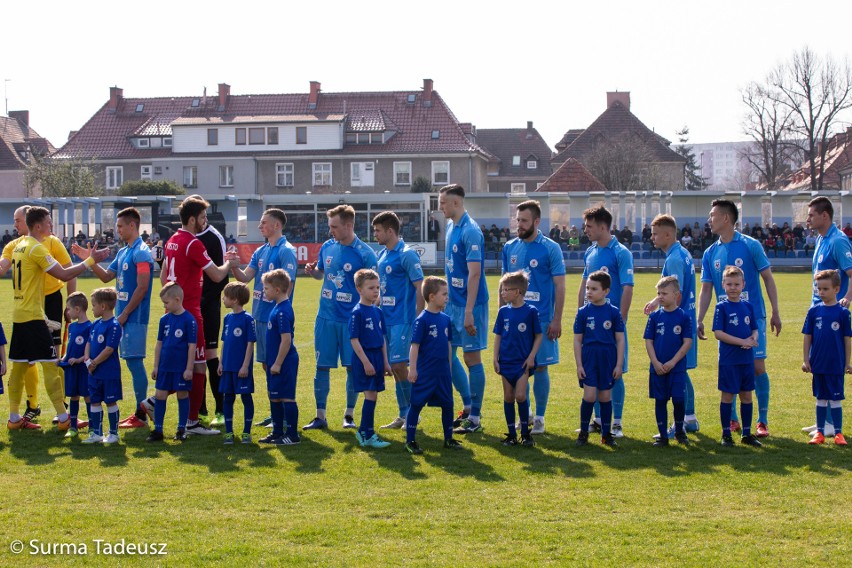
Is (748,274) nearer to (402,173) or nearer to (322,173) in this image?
(402,173)

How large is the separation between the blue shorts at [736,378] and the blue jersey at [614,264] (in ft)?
3.75

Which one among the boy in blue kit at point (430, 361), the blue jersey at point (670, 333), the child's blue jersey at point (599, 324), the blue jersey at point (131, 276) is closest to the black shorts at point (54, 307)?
the blue jersey at point (131, 276)

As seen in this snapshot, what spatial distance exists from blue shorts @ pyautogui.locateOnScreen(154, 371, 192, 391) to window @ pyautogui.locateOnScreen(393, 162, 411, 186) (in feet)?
191

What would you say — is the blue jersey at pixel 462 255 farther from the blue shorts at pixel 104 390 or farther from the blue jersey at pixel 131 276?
the blue shorts at pixel 104 390

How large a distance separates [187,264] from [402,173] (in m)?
58.1

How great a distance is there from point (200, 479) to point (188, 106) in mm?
66077

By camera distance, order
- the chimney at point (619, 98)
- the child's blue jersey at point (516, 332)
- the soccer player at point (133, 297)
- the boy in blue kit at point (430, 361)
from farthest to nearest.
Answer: the chimney at point (619, 98) < the soccer player at point (133, 297) < the child's blue jersey at point (516, 332) < the boy in blue kit at point (430, 361)

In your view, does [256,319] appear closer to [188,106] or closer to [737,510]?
[737,510]

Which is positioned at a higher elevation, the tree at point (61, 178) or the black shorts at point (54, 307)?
the tree at point (61, 178)

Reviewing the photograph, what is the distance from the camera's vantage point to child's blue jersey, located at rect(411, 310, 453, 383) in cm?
772

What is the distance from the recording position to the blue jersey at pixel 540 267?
8578mm

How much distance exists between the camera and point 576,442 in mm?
8062

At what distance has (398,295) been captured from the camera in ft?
28.7

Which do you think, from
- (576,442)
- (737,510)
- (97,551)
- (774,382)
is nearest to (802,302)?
(774,382)
